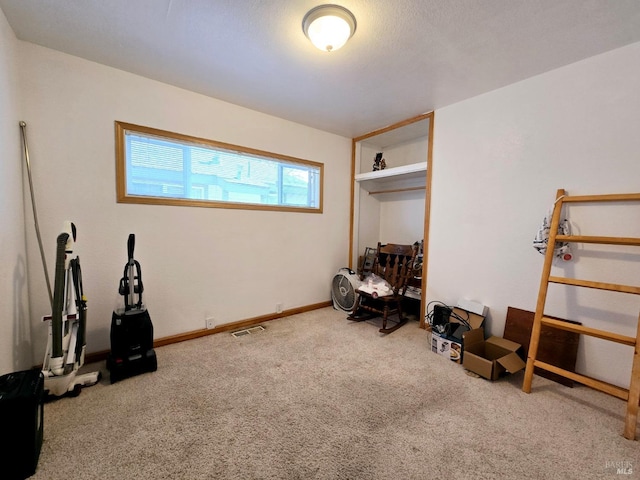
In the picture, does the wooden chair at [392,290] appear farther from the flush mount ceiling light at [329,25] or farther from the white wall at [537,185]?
the flush mount ceiling light at [329,25]

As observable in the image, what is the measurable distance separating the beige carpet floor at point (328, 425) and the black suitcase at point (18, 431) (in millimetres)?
98

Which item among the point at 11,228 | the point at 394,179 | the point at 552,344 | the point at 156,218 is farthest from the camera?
the point at 394,179

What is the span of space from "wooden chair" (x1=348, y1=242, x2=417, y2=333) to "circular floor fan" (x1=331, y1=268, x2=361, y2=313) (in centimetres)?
13

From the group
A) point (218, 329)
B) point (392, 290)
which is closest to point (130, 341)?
point (218, 329)

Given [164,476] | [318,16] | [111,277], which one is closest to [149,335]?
[111,277]

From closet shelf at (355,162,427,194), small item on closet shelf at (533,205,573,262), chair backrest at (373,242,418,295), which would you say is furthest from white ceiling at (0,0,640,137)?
chair backrest at (373,242,418,295)

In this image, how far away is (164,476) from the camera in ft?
3.91

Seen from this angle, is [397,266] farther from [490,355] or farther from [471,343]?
[490,355]

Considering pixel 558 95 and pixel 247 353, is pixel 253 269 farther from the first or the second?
pixel 558 95

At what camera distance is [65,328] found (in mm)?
1699

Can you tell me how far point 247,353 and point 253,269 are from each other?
0.98 metres

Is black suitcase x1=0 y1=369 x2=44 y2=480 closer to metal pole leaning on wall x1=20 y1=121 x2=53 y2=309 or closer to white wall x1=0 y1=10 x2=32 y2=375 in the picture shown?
white wall x1=0 y1=10 x2=32 y2=375

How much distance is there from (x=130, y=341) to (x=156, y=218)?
108 centimetres

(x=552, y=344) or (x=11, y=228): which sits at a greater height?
(x=11, y=228)
